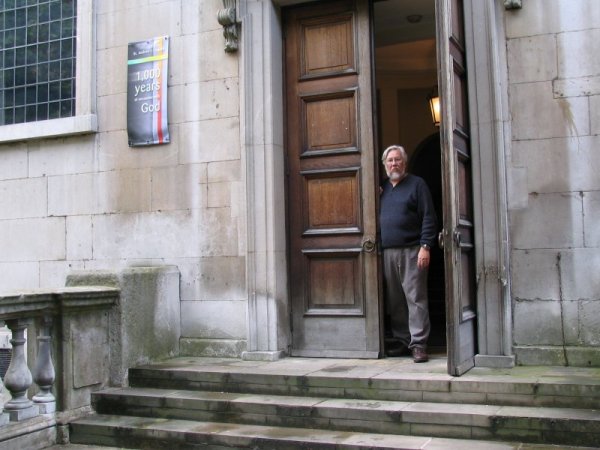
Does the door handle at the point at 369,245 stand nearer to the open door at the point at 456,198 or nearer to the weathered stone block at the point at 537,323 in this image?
the open door at the point at 456,198

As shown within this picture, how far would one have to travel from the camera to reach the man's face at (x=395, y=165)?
21.2ft

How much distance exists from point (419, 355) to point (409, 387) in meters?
0.87

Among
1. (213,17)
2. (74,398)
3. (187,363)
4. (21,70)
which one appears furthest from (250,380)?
(21,70)

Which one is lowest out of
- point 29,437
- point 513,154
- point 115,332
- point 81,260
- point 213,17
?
point 29,437

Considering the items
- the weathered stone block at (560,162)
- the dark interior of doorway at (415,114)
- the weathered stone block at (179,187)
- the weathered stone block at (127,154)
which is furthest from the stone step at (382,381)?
the dark interior of doorway at (415,114)

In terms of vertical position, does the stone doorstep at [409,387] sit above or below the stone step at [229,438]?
above

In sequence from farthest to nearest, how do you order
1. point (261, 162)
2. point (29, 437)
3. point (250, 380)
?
point (261, 162)
point (250, 380)
point (29, 437)

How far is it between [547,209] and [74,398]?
14.3 feet

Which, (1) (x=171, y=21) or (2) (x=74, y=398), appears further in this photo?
(1) (x=171, y=21)

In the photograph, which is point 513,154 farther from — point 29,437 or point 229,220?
point 29,437

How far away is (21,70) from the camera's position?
8.51 m

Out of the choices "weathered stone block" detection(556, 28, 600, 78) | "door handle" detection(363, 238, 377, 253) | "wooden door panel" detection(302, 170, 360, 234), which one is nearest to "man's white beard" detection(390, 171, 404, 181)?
"wooden door panel" detection(302, 170, 360, 234)

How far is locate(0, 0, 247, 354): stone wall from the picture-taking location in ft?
23.1

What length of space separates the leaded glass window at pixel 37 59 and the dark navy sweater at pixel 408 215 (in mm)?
4059
